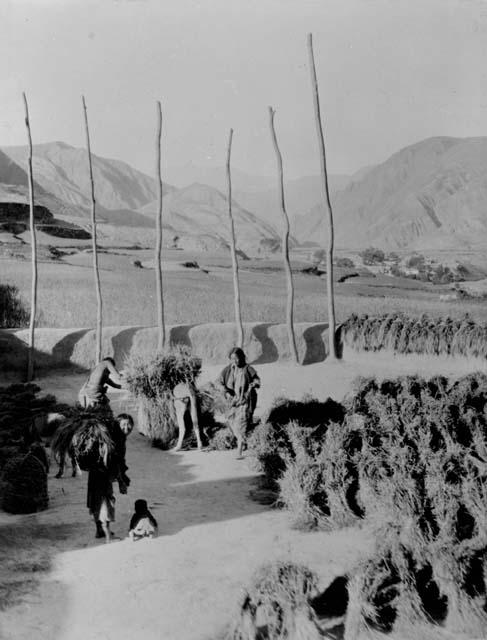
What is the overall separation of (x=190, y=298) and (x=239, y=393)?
42.2 feet

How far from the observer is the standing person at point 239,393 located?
1038cm

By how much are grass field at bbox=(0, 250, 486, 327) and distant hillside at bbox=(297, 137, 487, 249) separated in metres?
56.5

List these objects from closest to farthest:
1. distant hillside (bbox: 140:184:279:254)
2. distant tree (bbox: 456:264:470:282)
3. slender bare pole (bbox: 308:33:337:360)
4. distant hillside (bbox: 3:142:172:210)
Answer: slender bare pole (bbox: 308:33:337:360), distant tree (bbox: 456:264:470:282), distant hillside (bbox: 140:184:279:254), distant hillside (bbox: 3:142:172:210)

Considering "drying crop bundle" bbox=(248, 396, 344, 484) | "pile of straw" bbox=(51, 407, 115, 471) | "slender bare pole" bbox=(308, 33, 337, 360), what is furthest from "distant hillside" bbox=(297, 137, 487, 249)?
"pile of straw" bbox=(51, 407, 115, 471)

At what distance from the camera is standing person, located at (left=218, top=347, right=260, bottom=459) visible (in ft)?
34.1

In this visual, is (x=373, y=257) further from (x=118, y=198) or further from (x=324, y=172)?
(x=118, y=198)

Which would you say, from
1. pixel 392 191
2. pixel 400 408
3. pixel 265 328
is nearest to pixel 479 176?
pixel 392 191

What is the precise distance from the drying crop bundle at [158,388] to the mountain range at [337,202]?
153ft

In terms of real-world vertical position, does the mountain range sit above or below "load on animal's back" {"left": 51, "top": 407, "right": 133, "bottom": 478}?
above

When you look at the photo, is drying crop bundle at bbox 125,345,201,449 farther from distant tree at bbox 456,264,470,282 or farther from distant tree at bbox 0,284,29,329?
distant tree at bbox 456,264,470,282

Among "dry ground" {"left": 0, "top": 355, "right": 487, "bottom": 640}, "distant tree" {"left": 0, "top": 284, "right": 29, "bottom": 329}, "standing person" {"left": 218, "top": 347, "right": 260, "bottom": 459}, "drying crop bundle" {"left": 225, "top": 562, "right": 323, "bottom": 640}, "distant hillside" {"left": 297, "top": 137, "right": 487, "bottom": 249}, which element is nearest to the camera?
"drying crop bundle" {"left": 225, "top": 562, "right": 323, "bottom": 640}

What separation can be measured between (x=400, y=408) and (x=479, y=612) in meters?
5.19

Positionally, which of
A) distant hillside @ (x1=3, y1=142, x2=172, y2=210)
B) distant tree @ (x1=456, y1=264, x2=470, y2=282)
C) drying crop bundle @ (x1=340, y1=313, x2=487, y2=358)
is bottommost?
drying crop bundle @ (x1=340, y1=313, x2=487, y2=358)

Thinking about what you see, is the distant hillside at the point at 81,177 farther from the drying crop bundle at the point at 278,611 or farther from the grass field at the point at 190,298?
the drying crop bundle at the point at 278,611
